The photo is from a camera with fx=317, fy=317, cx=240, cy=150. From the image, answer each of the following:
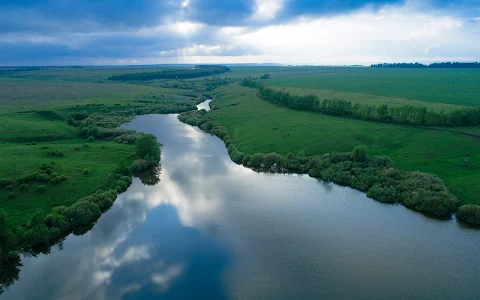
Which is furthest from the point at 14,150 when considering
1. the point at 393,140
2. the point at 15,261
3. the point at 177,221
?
the point at 393,140

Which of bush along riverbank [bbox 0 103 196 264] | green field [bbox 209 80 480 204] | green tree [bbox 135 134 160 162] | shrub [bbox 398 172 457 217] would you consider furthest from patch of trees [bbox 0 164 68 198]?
shrub [bbox 398 172 457 217]

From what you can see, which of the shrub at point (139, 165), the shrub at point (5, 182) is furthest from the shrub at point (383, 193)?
the shrub at point (5, 182)

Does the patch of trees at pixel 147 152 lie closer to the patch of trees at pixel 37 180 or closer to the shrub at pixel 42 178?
the patch of trees at pixel 37 180

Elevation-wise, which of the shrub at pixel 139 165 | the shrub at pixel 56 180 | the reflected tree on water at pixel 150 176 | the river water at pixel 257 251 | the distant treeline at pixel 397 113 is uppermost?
the distant treeline at pixel 397 113

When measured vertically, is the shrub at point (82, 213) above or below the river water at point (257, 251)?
above

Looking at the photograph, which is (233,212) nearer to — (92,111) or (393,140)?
(393,140)

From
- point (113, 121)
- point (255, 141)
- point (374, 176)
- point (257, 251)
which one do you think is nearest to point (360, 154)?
point (374, 176)
